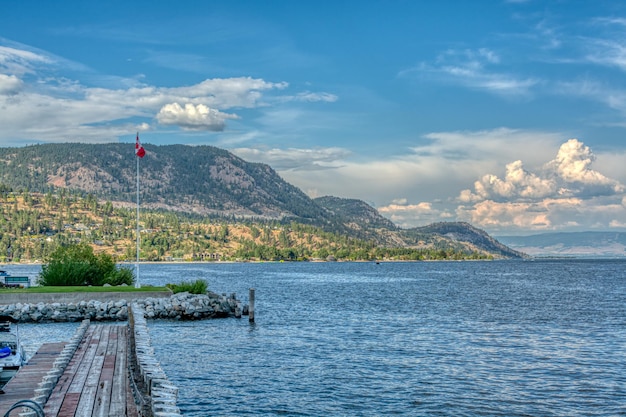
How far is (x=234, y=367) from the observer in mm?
39812

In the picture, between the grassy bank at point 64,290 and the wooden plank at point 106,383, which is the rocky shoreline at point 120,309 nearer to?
the grassy bank at point 64,290

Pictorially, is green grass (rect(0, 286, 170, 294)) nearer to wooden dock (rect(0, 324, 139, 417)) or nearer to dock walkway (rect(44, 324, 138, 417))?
dock walkway (rect(44, 324, 138, 417))

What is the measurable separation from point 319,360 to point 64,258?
44.9 metres

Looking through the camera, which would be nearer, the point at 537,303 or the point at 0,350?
the point at 0,350

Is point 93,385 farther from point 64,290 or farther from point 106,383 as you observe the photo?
point 64,290

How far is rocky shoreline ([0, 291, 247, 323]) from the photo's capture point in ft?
192

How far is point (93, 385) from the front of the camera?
2412 centimetres

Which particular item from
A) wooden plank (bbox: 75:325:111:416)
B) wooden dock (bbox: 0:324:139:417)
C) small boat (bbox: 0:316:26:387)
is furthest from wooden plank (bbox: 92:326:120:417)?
small boat (bbox: 0:316:26:387)

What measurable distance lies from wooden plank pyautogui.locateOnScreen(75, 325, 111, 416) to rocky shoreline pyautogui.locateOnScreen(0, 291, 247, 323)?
76.9 ft

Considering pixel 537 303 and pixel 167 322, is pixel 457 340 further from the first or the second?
pixel 537 303

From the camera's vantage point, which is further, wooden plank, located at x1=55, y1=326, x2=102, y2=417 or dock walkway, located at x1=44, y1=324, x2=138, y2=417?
wooden plank, located at x1=55, y1=326, x2=102, y2=417

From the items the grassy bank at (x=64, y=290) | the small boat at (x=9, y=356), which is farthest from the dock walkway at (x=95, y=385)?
the grassy bank at (x=64, y=290)

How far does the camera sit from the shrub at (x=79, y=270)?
238 ft

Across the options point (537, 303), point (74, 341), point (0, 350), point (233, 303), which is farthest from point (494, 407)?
point (537, 303)
